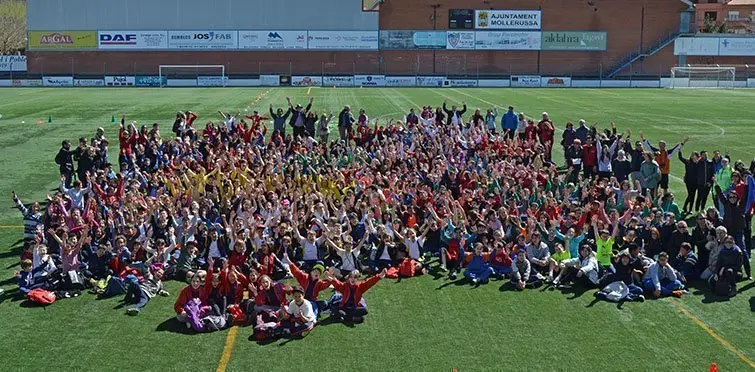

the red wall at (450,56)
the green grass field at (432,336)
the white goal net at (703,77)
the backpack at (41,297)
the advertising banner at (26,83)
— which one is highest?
the red wall at (450,56)

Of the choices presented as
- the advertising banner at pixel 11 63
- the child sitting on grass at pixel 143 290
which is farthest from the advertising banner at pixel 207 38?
the child sitting on grass at pixel 143 290

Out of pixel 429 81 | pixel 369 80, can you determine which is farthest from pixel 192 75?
pixel 429 81

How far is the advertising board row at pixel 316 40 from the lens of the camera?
7062cm

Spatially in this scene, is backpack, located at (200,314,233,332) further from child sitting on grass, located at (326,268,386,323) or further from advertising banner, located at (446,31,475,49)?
advertising banner, located at (446,31,475,49)

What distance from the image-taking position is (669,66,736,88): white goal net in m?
65.2

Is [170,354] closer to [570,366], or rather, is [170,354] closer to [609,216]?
[570,366]

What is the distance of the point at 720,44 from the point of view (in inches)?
2790

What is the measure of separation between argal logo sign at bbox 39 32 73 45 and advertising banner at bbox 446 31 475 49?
33832 mm

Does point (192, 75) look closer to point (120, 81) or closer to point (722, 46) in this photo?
point (120, 81)

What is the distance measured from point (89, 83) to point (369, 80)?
923 inches

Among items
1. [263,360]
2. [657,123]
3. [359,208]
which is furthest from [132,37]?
[263,360]

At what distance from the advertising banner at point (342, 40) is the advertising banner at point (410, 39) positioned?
106cm

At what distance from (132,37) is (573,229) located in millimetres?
64585

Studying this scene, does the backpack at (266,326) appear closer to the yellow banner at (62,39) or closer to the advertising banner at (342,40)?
the advertising banner at (342,40)
